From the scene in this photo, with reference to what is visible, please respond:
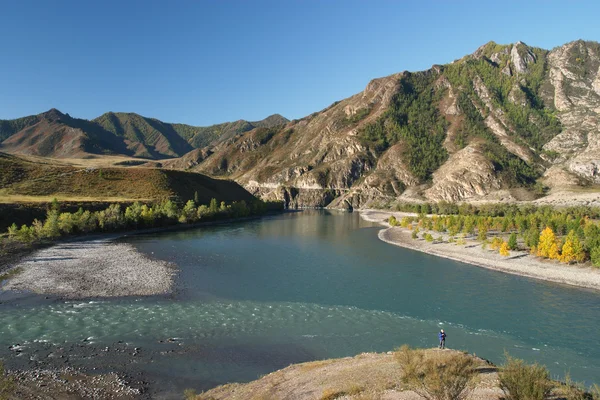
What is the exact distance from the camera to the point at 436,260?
77.2 metres

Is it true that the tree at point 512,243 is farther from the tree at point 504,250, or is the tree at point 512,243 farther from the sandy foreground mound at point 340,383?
the sandy foreground mound at point 340,383

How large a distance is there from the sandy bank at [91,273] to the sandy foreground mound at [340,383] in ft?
101

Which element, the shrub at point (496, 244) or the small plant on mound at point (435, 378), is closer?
the small plant on mound at point (435, 378)

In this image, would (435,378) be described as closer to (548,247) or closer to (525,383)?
(525,383)

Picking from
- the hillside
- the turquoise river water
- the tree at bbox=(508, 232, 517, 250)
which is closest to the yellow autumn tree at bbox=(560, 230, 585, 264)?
the tree at bbox=(508, 232, 517, 250)

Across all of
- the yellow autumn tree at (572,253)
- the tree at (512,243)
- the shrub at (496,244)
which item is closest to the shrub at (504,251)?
the tree at (512,243)

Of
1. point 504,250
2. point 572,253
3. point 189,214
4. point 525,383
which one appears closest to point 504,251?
point 504,250

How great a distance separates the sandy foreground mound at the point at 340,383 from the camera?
60.1ft

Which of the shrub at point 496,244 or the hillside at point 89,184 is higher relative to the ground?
the hillside at point 89,184

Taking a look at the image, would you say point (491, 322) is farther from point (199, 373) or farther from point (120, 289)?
point (120, 289)

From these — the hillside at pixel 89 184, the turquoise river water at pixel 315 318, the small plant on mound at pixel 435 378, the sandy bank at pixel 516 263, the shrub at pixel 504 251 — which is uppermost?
the hillside at pixel 89 184

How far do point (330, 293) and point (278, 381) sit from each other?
27.8 metres

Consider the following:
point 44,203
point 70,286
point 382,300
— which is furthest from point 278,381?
point 44,203

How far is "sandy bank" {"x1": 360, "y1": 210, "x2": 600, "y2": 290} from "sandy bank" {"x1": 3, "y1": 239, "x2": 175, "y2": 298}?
2380 inches
